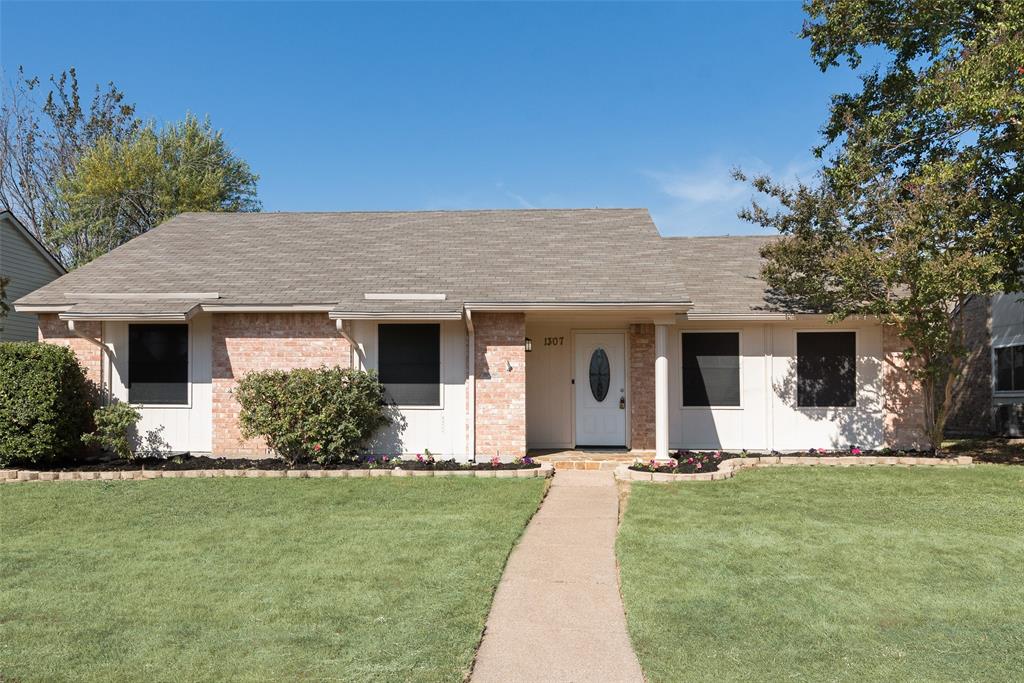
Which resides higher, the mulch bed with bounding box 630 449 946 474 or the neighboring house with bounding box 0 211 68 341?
the neighboring house with bounding box 0 211 68 341

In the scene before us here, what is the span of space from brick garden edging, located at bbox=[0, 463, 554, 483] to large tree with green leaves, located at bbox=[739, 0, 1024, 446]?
20.5 feet

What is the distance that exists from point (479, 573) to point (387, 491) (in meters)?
3.87

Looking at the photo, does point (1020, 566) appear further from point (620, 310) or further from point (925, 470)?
point (620, 310)

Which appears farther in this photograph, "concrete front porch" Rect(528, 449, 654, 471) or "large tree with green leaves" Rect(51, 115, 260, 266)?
"large tree with green leaves" Rect(51, 115, 260, 266)

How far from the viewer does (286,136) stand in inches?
912

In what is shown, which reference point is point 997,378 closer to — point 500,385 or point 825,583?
point 500,385

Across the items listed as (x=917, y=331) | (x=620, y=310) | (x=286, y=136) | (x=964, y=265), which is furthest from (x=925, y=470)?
(x=286, y=136)

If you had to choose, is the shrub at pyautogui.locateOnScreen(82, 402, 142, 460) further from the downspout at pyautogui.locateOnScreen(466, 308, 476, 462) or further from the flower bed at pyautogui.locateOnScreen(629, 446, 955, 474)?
the flower bed at pyautogui.locateOnScreen(629, 446, 955, 474)

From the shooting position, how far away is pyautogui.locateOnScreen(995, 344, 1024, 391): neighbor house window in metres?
17.0

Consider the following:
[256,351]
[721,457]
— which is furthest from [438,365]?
[721,457]

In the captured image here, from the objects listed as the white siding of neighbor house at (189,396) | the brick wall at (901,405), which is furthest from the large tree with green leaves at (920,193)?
the white siding of neighbor house at (189,396)

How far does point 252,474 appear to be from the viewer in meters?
10.5

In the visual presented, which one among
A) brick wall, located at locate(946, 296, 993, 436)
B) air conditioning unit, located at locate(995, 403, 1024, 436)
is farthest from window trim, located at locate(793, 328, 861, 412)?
brick wall, located at locate(946, 296, 993, 436)

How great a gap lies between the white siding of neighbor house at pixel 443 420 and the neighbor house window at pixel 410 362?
141 mm
